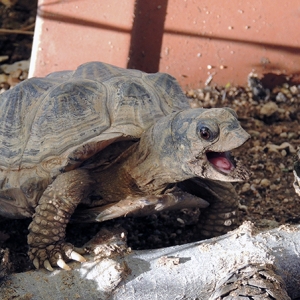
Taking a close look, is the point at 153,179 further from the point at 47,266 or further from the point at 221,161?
the point at 47,266

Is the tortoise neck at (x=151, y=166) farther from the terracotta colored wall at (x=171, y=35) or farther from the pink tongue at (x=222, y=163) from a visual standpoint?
the terracotta colored wall at (x=171, y=35)

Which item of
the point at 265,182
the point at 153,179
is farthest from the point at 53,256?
the point at 265,182

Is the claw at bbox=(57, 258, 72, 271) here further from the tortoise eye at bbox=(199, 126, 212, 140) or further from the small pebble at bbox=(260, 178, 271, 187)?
the small pebble at bbox=(260, 178, 271, 187)

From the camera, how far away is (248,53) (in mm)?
3852

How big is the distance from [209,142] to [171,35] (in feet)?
6.00

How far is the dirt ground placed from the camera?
9.27ft

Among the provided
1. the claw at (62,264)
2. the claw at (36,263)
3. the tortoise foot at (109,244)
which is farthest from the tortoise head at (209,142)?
the claw at (36,263)

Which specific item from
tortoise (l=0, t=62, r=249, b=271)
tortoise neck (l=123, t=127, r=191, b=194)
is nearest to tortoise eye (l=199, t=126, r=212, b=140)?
tortoise (l=0, t=62, r=249, b=271)

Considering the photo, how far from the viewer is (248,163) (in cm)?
343

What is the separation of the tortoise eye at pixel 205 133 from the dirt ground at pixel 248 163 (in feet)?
2.89

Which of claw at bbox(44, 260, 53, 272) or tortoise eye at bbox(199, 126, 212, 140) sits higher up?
tortoise eye at bbox(199, 126, 212, 140)

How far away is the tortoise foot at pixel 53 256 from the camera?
2137 mm

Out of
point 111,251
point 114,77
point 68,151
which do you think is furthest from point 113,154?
point 111,251

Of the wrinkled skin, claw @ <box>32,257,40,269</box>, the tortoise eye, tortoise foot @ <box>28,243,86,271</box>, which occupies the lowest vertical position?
claw @ <box>32,257,40,269</box>
